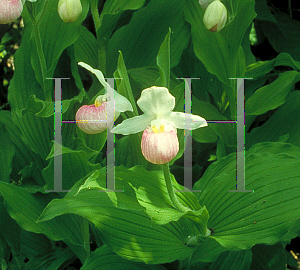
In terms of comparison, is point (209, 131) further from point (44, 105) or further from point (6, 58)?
point (6, 58)

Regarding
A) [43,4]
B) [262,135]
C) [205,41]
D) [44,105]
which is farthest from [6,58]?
[262,135]

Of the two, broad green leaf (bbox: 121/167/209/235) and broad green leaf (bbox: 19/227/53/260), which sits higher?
broad green leaf (bbox: 121/167/209/235)

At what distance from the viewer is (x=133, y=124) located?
0.91 m

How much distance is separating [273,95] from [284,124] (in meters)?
0.14

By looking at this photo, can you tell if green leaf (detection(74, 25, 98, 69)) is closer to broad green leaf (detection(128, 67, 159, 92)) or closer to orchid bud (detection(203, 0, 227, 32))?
broad green leaf (detection(128, 67, 159, 92))

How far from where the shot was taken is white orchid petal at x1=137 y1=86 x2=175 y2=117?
83cm

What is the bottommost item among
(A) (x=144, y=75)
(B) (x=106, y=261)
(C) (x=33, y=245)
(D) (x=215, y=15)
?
(C) (x=33, y=245)

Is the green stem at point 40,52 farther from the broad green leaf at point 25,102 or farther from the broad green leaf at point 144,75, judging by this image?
the broad green leaf at point 144,75

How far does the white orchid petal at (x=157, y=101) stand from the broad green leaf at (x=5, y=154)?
0.81m

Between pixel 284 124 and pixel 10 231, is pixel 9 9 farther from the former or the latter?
pixel 284 124

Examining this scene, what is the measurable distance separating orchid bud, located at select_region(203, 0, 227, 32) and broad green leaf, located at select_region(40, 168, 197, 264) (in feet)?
2.04

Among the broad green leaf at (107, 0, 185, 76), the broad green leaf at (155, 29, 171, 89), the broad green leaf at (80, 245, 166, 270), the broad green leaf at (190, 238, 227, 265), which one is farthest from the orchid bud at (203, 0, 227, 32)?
the broad green leaf at (80, 245, 166, 270)

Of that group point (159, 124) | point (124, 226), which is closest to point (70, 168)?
point (124, 226)

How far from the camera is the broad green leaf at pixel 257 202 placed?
1.01 m
